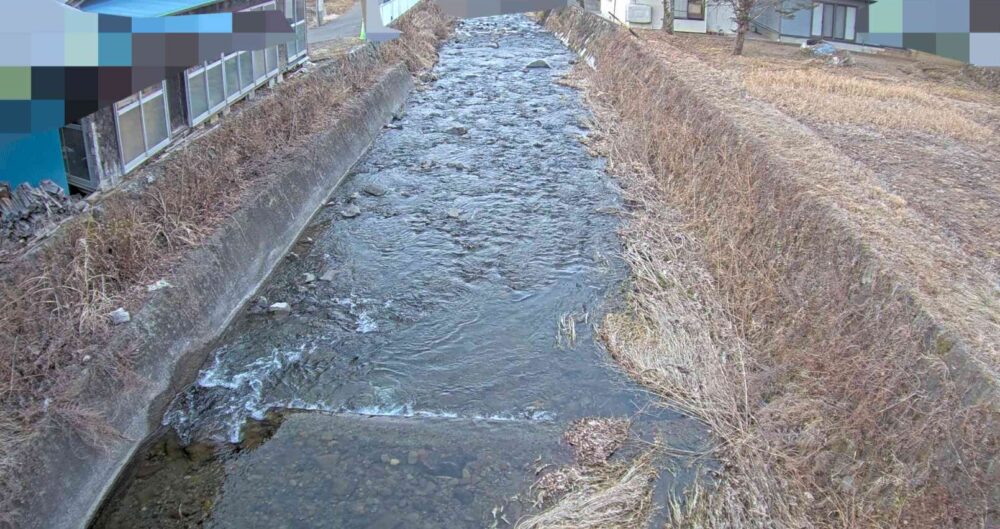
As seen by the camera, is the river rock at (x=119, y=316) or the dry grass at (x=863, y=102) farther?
the dry grass at (x=863, y=102)

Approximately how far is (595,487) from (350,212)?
6.87m

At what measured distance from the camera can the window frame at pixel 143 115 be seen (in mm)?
8594

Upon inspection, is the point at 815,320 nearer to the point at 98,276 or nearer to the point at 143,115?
the point at 98,276

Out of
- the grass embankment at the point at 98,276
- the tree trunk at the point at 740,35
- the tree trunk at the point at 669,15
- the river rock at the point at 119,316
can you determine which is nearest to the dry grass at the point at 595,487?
the grass embankment at the point at 98,276

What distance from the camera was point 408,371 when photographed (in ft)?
25.1

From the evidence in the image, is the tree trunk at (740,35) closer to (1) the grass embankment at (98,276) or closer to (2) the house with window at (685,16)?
(2) the house with window at (685,16)

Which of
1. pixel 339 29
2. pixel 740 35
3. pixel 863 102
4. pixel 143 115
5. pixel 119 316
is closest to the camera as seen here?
pixel 119 316

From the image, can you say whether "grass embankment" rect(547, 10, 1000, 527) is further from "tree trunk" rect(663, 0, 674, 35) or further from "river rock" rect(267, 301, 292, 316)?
"tree trunk" rect(663, 0, 674, 35)

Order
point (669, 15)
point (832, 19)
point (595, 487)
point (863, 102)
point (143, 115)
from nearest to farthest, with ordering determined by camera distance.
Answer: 1. point (595, 487)
2. point (143, 115)
3. point (863, 102)
4. point (832, 19)
5. point (669, 15)

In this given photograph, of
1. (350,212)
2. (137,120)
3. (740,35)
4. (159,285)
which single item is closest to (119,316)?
(159,285)

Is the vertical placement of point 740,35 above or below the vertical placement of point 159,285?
above

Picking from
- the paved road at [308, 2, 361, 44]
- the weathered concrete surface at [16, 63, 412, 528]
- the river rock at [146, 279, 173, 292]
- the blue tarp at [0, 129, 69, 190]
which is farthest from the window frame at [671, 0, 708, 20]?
the river rock at [146, 279, 173, 292]

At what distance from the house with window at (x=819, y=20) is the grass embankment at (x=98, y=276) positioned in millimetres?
18380

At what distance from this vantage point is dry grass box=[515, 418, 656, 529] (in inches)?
226
